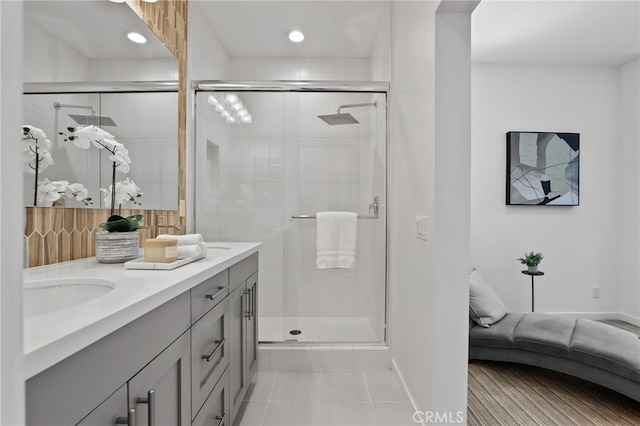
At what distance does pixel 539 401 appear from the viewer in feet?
6.71

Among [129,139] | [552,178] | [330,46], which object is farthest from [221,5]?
[552,178]

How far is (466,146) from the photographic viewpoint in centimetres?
148

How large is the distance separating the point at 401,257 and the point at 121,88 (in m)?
1.76

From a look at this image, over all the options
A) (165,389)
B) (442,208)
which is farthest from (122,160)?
(442,208)

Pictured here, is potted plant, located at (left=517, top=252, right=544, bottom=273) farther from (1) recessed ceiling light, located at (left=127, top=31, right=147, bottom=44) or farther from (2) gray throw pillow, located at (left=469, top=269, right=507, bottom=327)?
(1) recessed ceiling light, located at (left=127, top=31, right=147, bottom=44)

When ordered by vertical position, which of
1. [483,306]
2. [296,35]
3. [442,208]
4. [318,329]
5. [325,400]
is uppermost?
[296,35]

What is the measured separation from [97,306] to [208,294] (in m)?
0.58

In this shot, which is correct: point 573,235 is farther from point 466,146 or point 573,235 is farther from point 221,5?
point 221,5

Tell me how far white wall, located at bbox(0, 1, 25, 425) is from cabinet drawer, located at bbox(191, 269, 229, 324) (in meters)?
0.81

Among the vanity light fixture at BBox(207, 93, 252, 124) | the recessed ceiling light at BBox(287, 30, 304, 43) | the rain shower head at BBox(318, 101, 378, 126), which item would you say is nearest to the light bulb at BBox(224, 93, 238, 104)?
the vanity light fixture at BBox(207, 93, 252, 124)

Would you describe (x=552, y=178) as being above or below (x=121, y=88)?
below

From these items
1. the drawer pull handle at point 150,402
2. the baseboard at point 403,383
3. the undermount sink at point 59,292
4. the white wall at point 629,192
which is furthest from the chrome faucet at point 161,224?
the white wall at point 629,192

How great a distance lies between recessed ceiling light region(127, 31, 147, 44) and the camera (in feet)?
5.63

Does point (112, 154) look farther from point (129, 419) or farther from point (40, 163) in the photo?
point (129, 419)
